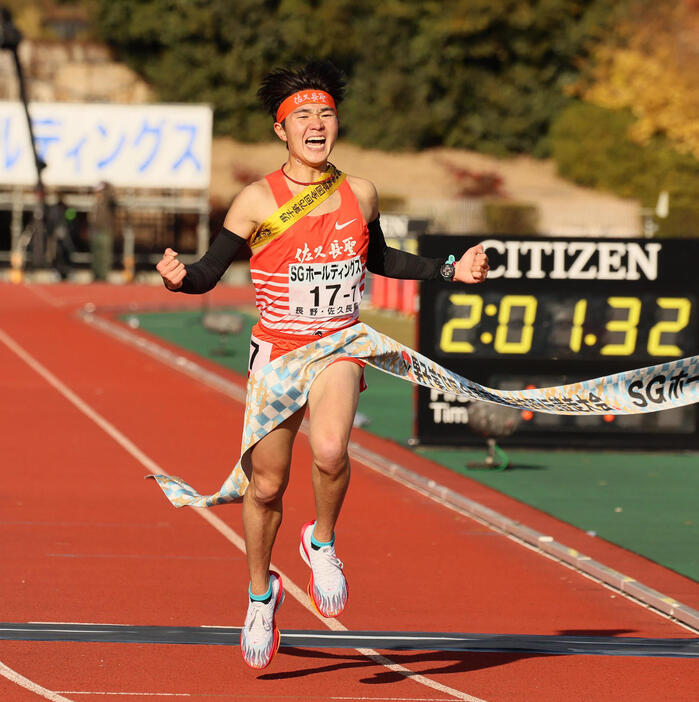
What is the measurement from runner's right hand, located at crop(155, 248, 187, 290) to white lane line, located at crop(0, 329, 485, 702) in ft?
6.82

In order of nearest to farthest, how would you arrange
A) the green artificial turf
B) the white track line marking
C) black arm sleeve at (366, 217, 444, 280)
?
black arm sleeve at (366, 217, 444, 280), the white track line marking, the green artificial turf

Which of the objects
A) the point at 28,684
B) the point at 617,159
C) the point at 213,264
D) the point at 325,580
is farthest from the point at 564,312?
the point at 617,159

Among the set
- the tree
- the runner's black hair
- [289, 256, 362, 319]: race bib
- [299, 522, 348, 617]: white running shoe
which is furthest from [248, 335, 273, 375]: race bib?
the tree

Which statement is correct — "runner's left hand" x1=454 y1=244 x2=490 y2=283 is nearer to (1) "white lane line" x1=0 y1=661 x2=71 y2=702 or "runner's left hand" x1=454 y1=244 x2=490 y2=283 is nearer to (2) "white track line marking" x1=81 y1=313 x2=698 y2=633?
(1) "white lane line" x1=0 y1=661 x2=71 y2=702

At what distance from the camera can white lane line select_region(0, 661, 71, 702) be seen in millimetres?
6844

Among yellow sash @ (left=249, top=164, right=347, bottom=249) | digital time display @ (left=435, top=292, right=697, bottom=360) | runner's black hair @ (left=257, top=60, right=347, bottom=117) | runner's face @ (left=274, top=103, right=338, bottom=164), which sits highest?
runner's black hair @ (left=257, top=60, right=347, bottom=117)

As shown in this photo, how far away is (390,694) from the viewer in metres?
7.03

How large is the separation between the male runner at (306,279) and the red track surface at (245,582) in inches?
22.6

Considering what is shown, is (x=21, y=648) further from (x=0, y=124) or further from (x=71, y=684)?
(x=0, y=124)

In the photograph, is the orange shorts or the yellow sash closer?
the yellow sash

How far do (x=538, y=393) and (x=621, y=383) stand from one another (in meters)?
0.39

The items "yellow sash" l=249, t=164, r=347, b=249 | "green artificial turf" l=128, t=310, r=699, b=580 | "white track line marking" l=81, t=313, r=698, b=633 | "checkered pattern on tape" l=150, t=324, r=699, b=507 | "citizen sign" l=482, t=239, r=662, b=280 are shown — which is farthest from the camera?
"citizen sign" l=482, t=239, r=662, b=280

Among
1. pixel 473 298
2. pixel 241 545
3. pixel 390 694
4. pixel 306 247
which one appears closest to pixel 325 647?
pixel 390 694

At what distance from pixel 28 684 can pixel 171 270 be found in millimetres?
1890
